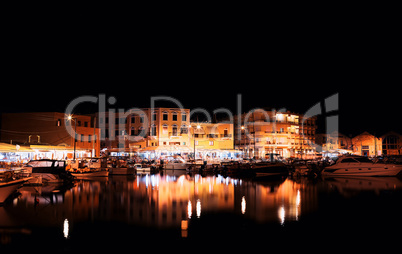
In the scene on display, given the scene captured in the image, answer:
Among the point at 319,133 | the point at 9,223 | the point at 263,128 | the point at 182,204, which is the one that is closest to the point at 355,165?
the point at 182,204

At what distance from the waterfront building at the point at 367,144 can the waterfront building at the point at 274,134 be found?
68.9ft

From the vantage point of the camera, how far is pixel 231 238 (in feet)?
35.1

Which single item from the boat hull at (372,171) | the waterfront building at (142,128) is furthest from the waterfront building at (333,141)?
the boat hull at (372,171)

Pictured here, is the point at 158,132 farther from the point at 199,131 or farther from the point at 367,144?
the point at 367,144

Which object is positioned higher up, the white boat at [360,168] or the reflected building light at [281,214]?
the white boat at [360,168]

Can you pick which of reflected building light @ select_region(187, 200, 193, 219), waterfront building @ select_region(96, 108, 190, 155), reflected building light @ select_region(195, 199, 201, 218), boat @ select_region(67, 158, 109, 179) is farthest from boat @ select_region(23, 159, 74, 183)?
waterfront building @ select_region(96, 108, 190, 155)

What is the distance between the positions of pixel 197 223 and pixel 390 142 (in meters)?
92.8

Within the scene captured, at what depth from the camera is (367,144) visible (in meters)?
93.4

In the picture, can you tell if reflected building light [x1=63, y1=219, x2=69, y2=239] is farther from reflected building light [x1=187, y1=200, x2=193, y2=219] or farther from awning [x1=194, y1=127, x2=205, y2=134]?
awning [x1=194, y1=127, x2=205, y2=134]

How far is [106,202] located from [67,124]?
3219 centimetres

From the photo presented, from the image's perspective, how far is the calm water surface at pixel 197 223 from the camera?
1016 cm

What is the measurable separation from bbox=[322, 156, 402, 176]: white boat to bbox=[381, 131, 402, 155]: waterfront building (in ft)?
203

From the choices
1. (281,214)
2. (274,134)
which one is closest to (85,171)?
(281,214)

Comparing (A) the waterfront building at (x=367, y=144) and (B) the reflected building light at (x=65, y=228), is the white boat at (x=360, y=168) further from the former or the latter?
(A) the waterfront building at (x=367, y=144)
